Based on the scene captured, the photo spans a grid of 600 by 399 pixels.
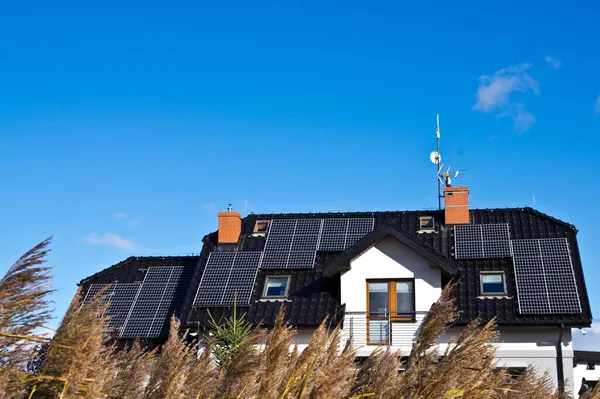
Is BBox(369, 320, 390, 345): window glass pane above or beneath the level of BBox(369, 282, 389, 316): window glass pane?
beneath

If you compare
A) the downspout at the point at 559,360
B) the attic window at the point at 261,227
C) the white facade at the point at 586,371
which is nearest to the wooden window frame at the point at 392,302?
the downspout at the point at 559,360

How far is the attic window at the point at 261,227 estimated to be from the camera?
73.5 ft

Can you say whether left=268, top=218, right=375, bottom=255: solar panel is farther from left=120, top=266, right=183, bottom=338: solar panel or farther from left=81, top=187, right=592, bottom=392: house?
left=120, top=266, right=183, bottom=338: solar panel

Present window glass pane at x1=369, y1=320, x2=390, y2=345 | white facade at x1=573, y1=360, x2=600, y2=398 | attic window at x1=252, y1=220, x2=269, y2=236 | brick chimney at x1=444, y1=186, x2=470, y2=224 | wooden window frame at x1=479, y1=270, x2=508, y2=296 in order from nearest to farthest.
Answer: window glass pane at x1=369, y1=320, x2=390, y2=345
wooden window frame at x1=479, y1=270, x2=508, y2=296
brick chimney at x1=444, y1=186, x2=470, y2=224
attic window at x1=252, y1=220, x2=269, y2=236
white facade at x1=573, y1=360, x2=600, y2=398

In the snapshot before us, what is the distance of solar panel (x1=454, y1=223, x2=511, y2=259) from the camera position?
19.9 m

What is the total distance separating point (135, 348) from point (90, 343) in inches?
57.9

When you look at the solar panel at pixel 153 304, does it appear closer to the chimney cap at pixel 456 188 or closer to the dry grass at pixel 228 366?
the chimney cap at pixel 456 188

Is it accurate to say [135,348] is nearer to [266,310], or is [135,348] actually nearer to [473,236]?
[266,310]

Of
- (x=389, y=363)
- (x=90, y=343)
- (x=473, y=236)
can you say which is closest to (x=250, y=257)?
(x=473, y=236)

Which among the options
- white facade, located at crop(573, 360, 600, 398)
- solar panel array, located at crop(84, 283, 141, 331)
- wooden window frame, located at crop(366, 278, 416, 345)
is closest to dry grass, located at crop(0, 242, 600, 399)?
wooden window frame, located at crop(366, 278, 416, 345)

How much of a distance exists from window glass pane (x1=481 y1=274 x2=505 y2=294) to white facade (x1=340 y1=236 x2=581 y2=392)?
4.15 feet

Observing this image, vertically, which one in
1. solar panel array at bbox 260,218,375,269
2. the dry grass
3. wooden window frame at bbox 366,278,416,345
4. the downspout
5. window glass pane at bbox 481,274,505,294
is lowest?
the dry grass

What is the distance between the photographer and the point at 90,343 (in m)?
3.42

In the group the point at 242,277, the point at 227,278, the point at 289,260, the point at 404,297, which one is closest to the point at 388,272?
the point at 404,297
